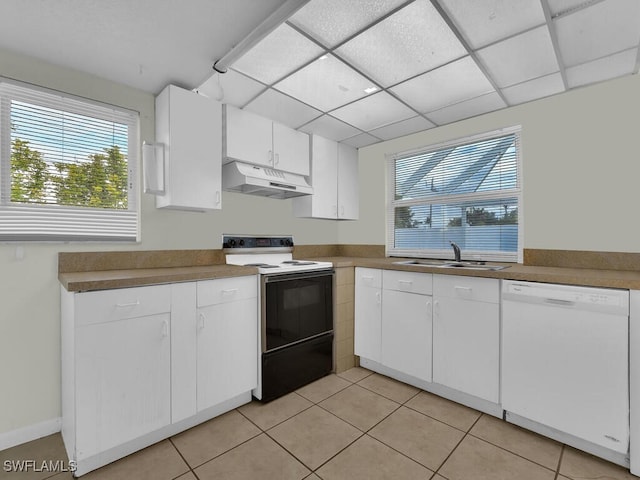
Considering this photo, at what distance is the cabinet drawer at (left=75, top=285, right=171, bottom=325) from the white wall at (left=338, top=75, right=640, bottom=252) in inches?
112

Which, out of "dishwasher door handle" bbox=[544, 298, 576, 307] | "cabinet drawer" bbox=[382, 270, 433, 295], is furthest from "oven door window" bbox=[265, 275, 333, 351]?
"dishwasher door handle" bbox=[544, 298, 576, 307]

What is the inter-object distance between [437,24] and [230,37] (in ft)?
3.81

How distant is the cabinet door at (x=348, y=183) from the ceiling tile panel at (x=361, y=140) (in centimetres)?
7

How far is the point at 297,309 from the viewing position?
8.13ft

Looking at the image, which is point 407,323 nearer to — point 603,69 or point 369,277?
point 369,277

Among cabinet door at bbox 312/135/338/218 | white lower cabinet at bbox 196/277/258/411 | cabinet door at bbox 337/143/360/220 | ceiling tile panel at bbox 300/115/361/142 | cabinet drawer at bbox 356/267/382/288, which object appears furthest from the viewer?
cabinet door at bbox 337/143/360/220

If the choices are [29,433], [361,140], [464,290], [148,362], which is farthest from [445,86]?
[29,433]

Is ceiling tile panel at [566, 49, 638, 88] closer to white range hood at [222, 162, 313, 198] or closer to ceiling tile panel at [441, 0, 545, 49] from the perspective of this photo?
ceiling tile panel at [441, 0, 545, 49]

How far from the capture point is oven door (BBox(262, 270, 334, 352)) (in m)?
2.29

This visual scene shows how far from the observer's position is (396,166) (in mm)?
3566

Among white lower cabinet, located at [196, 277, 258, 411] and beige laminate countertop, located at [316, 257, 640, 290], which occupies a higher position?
beige laminate countertop, located at [316, 257, 640, 290]

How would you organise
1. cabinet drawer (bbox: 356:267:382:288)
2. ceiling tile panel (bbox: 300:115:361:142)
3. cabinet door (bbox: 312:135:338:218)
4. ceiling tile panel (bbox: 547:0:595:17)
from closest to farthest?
ceiling tile panel (bbox: 547:0:595:17) → cabinet drawer (bbox: 356:267:382:288) → ceiling tile panel (bbox: 300:115:361:142) → cabinet door (bbox: 312:135:338:218)

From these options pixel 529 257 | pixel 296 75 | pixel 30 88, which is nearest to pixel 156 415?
pixel 30 88

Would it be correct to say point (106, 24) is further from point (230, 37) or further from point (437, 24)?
point (437, 24)
